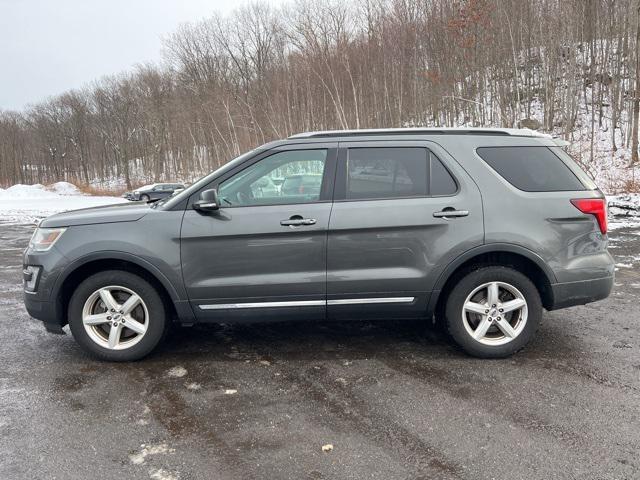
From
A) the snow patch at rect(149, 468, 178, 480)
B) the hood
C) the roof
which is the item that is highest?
the roof

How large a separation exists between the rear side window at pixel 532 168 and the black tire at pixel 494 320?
76cm

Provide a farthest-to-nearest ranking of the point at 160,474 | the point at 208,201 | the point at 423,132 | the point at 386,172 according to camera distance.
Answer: the point at 423,132 → the point at 386,172 → the point at 208,201 → the point at 160,474

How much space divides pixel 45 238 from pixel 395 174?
302cm

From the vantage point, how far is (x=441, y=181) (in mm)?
3836

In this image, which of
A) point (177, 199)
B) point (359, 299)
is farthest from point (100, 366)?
point (359, 299)

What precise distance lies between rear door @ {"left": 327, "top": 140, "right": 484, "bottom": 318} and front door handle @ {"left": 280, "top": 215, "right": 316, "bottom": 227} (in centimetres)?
17

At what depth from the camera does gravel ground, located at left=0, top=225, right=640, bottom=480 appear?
99.7 inches

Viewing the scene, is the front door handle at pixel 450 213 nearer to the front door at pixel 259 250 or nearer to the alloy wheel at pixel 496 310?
the alloy wheel at pixel 496 310

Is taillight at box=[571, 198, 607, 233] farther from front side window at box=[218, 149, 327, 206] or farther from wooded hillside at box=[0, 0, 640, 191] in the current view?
wooded hillside at box=[0, 0, 640, 191]

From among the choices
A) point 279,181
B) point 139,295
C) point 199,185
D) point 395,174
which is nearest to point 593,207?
point 395,174

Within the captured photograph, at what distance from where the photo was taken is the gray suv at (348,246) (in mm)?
3723

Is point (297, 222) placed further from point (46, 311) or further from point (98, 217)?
point (46, 311)

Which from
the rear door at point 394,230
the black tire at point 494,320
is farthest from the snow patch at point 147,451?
the black tire at point 494,320

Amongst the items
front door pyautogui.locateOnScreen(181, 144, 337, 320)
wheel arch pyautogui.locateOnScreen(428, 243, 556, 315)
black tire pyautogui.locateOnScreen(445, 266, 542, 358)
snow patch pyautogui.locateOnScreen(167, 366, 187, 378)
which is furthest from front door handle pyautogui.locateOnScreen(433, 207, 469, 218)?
snow patch pyautogui.locateOnScreen(167, 366, 187, 378)
